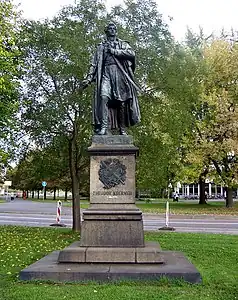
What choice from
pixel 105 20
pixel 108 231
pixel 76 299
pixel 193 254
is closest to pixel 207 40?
pixel 105 20

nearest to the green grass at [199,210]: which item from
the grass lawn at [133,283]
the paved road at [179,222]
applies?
the paved road at [179,222]

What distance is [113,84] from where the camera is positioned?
33.1ft

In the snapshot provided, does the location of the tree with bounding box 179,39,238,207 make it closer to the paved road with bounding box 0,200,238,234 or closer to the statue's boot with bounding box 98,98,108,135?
the paved road with bounding box 0,200,238,234

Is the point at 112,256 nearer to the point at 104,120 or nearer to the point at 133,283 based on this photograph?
the point at 133,283

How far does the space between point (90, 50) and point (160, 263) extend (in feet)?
29.1

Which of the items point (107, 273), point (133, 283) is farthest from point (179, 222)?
point (133, 283)

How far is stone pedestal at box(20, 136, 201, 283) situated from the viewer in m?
7.25

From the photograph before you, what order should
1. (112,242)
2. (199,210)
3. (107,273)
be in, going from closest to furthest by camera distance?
(107,273) < (112,242) < (199,210)

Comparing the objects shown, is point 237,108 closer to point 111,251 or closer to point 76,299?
point 111,251

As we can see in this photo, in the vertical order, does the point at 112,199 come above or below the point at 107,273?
above

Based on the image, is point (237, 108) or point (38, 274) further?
point (237, 108)

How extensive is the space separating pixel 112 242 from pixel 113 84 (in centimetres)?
365

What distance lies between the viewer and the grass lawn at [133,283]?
6.23m

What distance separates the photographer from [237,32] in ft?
115
